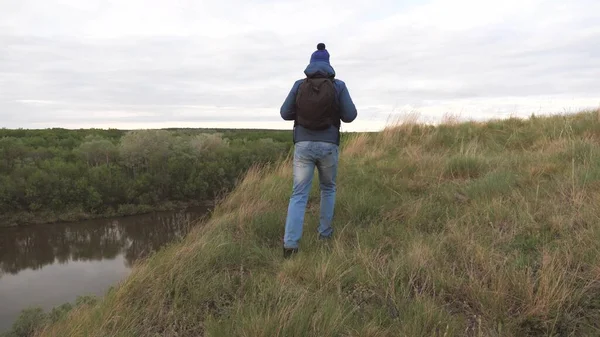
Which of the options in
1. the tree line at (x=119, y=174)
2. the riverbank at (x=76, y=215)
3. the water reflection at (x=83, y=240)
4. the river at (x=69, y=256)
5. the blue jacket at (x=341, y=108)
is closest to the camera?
the blue jacket at (x=341, y=108)

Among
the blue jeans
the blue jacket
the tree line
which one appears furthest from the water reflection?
the blue jacket

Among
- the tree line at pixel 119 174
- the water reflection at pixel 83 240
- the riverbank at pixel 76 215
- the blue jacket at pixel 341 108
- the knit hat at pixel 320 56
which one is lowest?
the water reflection at pixel 83 240

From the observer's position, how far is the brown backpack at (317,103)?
3613mm

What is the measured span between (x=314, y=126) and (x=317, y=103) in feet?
0.69

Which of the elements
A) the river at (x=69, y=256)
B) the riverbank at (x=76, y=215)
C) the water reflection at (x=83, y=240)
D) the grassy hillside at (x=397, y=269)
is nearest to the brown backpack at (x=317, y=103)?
the grassy hillside at (x=397, y=269)

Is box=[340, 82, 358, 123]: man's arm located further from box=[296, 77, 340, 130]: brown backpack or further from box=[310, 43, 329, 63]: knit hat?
box=[310, 43, 329, 63]: knit hat

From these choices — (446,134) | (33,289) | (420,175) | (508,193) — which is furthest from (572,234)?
(33,289)

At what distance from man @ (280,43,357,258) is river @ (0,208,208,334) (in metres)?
9.66

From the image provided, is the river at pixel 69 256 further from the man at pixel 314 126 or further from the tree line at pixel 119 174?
the man at pixel 314 126

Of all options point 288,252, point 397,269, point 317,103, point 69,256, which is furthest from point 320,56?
point 69,256

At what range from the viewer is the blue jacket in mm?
3725

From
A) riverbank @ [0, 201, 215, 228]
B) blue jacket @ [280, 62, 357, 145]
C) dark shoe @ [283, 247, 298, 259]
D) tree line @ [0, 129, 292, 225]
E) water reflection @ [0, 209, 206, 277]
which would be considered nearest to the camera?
dark shoe @ [283, 247, 298, 259]

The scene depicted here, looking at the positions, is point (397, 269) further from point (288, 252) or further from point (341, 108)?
point (341, 108)

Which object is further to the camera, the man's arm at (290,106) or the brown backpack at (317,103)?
the man's arm at (290,106)
